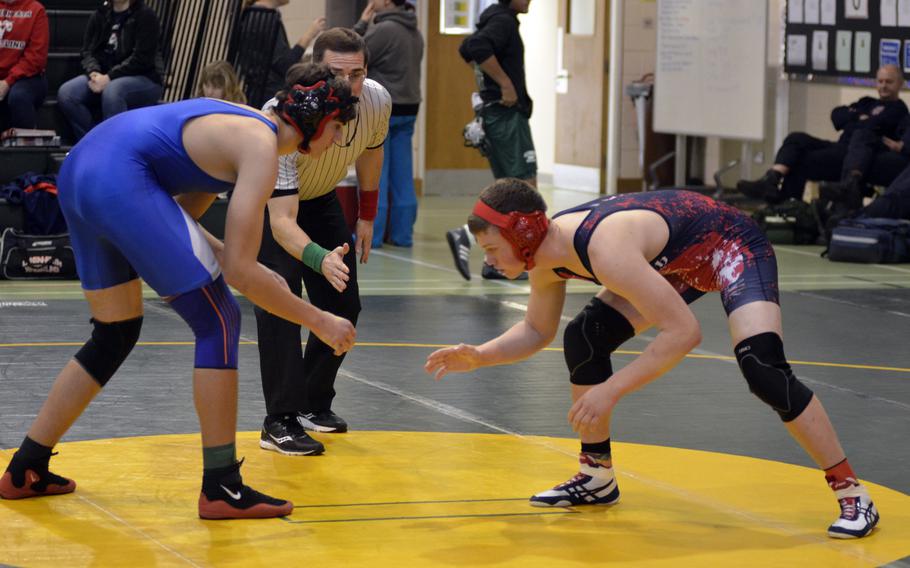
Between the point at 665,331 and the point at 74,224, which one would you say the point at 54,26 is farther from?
the point at 665,331

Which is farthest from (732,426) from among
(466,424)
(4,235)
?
(4,235)

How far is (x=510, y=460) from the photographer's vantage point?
5.65m

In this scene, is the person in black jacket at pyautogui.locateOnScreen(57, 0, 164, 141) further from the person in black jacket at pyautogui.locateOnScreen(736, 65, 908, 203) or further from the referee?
the referee

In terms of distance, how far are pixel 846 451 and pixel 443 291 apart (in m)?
4.67

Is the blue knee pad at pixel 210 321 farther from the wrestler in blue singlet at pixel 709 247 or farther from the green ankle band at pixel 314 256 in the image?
the wrestler in blue singlet at pixel 709 247

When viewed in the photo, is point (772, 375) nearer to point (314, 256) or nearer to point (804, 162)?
point (314, 256)

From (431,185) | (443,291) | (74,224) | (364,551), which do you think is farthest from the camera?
(431,185)

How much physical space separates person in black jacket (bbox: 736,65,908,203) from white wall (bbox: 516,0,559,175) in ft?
17.7

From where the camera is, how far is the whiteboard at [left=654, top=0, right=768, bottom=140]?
1513cm

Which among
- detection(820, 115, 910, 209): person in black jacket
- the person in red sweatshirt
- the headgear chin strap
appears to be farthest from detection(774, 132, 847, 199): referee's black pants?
the headgear chin strap

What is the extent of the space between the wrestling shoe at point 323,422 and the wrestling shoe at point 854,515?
6.71 ft

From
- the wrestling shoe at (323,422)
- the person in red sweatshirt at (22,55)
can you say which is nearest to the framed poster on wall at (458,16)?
the person in red sweatshirt at (22,55)

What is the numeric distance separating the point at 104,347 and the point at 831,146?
9.46 metres

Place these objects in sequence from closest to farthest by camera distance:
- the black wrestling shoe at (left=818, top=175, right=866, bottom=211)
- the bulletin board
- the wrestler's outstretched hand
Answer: the wrestler's outstretched hand < the black wrestling shoe at (left=818, top=175, right=866, bottom=211) < the bulletin board
